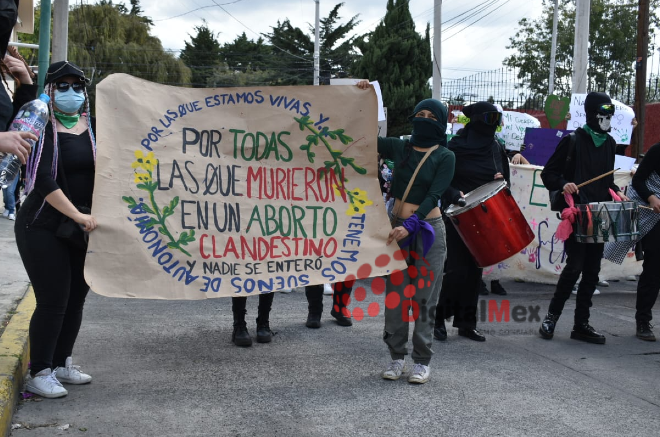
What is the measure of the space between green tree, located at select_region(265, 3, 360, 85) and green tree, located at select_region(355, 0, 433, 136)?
16806 millimetres

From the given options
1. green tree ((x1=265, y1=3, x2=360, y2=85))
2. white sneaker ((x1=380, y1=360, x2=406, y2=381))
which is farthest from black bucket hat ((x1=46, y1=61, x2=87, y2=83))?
green tree ((x1=265, y1=3, x2=360, y2=85))

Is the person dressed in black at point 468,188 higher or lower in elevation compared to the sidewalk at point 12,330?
higher

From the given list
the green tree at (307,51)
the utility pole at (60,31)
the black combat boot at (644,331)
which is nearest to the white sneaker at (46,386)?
the black combat boot at (644,331)

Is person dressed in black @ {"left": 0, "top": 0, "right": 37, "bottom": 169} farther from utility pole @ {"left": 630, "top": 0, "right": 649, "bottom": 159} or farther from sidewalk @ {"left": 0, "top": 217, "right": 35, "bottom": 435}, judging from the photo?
utility pole @ {"left": 630, "top": 0, "right": 649, "bottom": 159}

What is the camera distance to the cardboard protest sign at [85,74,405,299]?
447 centimetres

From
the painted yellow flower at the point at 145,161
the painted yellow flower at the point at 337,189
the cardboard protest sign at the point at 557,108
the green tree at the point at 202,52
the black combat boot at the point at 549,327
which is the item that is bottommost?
the black combat boot at the point at 549,327

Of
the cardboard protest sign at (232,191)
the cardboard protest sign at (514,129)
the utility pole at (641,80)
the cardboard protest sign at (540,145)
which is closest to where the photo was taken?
the cardboard protest sign at (232,191)

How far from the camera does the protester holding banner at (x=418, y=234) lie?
5008 millimetres

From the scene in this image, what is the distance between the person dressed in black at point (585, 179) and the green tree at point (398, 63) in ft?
87.0

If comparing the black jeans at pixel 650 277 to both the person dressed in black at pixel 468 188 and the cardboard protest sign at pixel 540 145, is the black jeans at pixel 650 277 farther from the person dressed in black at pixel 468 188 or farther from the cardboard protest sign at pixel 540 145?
the cardboard protest sign at pixel 540 145

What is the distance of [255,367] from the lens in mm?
5254

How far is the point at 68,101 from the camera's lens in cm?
432

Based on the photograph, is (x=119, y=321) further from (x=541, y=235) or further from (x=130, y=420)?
(x=541, y=235)

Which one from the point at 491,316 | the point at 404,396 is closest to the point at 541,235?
the point at 491,316
